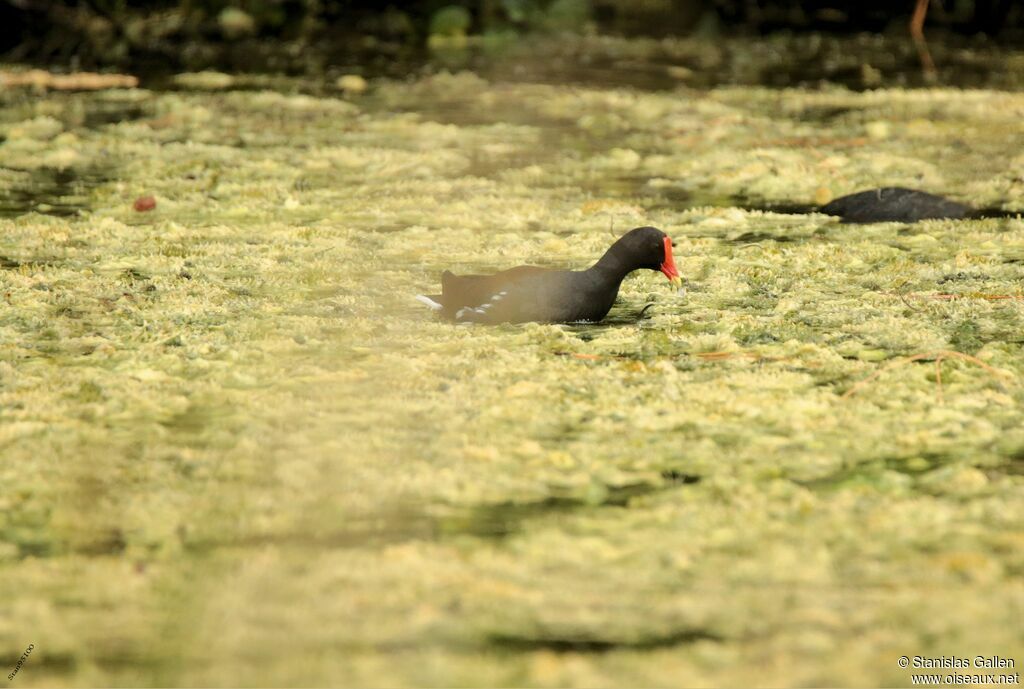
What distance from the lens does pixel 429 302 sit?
4.89m

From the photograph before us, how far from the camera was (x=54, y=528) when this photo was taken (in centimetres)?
329

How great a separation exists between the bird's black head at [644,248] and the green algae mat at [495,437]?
22 cm

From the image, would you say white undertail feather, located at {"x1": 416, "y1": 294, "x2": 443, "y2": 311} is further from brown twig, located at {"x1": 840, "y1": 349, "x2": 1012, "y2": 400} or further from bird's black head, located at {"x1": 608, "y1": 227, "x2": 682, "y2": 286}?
brown twig, located at {"x1": 840, "y1": 349, "x2": 1012, "y2": 400}

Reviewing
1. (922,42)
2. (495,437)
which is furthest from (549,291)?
(922,42)

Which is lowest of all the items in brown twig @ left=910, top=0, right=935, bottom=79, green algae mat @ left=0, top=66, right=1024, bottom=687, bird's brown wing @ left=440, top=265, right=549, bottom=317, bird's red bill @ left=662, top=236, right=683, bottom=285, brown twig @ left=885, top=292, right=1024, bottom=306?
green algae mat @ left=0, top=66, right=1024, bottom=687

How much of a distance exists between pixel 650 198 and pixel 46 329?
312 cm

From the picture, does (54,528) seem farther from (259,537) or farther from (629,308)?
(629,308)

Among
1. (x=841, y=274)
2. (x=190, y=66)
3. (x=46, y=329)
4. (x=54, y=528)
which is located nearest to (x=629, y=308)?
(x=841, y=274)

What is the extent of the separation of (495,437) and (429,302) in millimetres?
1169

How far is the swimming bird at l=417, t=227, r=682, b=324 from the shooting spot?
4.76 meters

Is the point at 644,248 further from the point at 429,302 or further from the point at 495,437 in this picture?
the point at 495,437

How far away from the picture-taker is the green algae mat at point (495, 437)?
2832 mm

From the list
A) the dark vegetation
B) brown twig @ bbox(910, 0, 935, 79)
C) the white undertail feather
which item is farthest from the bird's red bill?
the dark vegetation

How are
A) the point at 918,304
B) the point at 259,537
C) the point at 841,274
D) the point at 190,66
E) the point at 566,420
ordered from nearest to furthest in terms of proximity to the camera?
the point at 259,537 < the point at 566,420 < the point at 918,304 < the point at 841,274 < the point at 190,66
